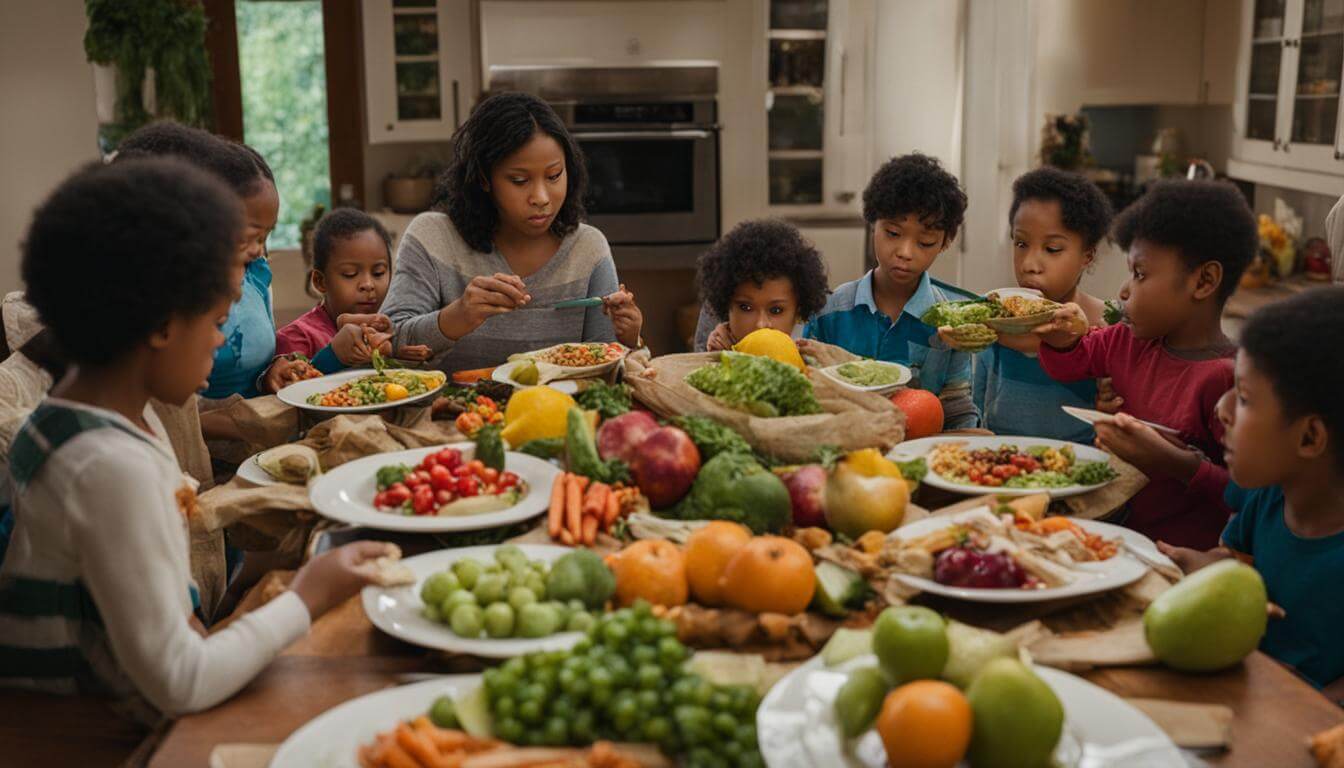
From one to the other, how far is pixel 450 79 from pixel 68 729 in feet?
16.9

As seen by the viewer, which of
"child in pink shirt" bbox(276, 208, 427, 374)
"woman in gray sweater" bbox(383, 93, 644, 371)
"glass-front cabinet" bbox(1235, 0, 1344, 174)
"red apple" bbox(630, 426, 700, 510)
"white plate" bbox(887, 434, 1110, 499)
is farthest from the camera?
"glass-front cabinet" bbox(1235, 0, 1344, 174)

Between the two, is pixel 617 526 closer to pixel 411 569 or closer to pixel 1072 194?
pixel 411 569

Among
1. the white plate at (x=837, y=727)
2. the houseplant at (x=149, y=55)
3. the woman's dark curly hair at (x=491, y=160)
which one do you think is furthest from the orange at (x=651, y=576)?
the houseplant at (x=149, y=55)

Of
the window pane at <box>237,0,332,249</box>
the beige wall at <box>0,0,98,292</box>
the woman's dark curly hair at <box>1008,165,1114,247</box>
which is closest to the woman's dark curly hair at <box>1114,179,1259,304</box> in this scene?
the woman's dark curly hair at <box>1008,165,1114,247</box>

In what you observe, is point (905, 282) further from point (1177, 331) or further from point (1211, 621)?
point (1211, 621)

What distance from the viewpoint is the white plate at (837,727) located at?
3.82 ft

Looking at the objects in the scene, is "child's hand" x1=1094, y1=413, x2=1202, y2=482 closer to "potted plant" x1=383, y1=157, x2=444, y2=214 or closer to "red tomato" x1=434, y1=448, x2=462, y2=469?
"red tomato" x1=434, y1=448, x2=462, y2=469

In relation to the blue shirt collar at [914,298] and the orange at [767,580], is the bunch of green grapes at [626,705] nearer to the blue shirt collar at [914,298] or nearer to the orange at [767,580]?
the orange at [767,580]

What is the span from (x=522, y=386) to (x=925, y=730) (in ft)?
4.72

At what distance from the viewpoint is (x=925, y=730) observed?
44.4 inches

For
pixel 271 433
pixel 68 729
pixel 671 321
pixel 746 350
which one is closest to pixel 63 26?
pixel 671 321

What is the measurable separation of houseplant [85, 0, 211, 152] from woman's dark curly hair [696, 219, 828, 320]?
3370 mm

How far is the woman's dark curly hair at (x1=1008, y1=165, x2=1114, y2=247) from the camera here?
308 centimetres

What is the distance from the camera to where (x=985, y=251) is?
5949 millimetres
